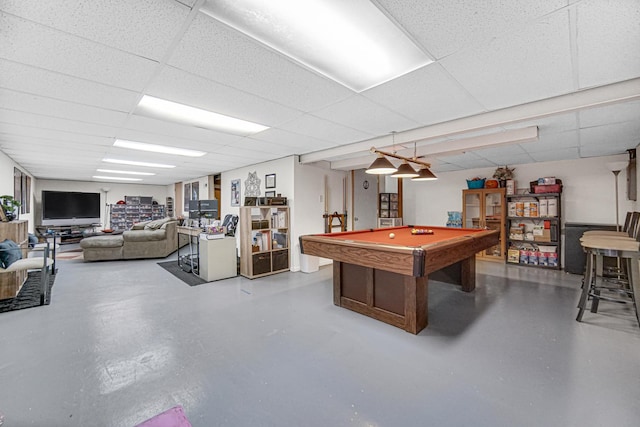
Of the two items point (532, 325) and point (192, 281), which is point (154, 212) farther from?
point (532, 325)

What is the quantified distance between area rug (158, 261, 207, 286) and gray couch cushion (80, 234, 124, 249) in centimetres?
127

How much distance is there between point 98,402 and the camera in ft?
5.92

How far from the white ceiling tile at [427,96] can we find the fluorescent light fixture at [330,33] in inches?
6.7

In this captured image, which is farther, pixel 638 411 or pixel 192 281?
pixel 192 281

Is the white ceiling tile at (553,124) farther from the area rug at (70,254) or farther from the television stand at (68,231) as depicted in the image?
the television stand at (68,231)

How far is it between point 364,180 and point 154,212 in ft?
31.2

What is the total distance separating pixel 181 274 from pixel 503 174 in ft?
24.3

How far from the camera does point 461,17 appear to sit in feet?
4.90

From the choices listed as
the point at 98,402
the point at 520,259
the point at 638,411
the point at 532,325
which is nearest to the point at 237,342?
the point at 98,402

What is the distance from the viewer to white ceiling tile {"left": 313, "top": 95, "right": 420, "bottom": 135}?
9.09 feet

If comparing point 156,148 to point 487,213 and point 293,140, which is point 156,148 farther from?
point 487,213

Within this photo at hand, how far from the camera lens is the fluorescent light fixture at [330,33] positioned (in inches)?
55.6

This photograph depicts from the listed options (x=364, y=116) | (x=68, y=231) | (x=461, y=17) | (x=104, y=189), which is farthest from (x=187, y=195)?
(x=461, y=17)

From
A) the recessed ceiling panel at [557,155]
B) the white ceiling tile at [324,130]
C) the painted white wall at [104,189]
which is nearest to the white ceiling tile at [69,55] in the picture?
the white ceiling tile at [324,130]
